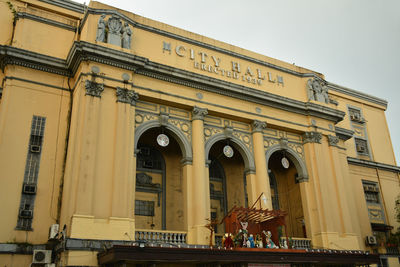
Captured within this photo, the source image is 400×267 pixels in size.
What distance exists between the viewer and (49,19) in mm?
19891

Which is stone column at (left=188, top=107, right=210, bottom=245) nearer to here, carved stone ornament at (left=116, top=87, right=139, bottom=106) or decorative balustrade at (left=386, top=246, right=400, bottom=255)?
carved stone ornament at (left=116, top=87, right=139, bottom=106)

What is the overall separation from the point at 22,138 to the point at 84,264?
20.4 ft

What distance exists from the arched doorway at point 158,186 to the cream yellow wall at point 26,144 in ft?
14.1

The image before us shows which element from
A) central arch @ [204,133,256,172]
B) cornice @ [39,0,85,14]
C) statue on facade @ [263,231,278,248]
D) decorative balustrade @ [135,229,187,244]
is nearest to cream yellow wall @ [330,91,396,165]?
central arch @ [204,133,256,172]

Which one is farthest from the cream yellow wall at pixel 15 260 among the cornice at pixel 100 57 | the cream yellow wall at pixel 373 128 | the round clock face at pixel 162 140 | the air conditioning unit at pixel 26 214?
the cream yellow wall at pixel 373 128

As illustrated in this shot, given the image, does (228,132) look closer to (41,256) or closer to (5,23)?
(41,256)

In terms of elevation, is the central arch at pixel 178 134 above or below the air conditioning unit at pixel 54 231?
above

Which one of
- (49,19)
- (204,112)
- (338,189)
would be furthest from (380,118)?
(49,19)

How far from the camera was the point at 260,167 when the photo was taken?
21016mm

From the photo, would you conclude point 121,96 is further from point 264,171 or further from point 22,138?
point 264,171

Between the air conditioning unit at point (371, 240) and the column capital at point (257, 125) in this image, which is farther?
the air conditioning unit at point (371, 240)

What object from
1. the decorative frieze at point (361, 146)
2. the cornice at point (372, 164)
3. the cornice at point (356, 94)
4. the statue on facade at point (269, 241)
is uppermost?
the cornice at point (356, 94)

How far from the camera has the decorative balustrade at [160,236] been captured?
1655 centimetres

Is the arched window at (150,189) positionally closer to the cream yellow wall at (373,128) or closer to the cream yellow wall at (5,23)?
the cream yellow wall at (5,23)
